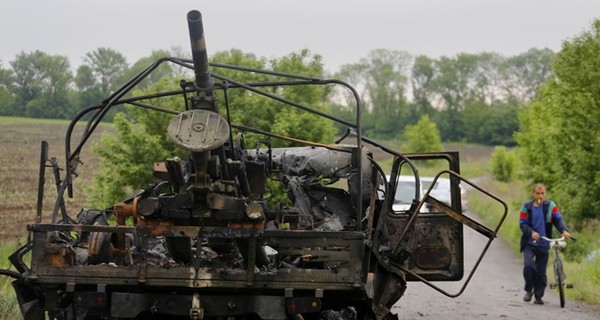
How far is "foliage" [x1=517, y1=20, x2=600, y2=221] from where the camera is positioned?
2267cm

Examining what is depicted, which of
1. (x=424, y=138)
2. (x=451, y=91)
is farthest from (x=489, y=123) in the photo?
(x=424, y=138)

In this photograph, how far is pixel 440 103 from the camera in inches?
4656

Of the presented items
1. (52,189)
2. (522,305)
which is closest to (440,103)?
(52,189)

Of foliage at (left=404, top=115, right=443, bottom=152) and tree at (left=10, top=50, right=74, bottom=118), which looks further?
foliage at (left=404, top=115, right=443, bottom=152)

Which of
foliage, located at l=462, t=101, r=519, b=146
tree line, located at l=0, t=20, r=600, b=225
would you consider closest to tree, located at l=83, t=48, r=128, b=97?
tree line, located at l=0, t=20, r=600, b=225

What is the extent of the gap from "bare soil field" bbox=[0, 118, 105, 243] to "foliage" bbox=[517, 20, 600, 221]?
10952 mm

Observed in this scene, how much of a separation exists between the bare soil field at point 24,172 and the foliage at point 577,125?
35.9ft

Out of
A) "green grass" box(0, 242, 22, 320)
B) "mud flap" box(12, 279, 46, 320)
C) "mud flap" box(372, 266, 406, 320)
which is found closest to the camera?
"mud flap" box(12, 279, 46, 320)

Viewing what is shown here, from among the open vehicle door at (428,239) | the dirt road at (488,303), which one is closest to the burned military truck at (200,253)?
the open vehicle door at (428,239)

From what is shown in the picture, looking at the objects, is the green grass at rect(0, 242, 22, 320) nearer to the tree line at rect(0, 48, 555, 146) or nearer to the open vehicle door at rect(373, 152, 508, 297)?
the open vehicle door at rect(373, 152, 508, 297)

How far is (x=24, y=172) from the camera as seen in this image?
Result: 2670 cm

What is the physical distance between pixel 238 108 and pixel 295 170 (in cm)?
1184

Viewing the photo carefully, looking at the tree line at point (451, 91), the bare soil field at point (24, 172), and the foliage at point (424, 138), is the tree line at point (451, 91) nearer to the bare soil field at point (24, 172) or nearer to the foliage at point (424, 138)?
the foliage at point (424, 138)

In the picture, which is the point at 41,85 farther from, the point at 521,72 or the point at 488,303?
the point at 521,72
